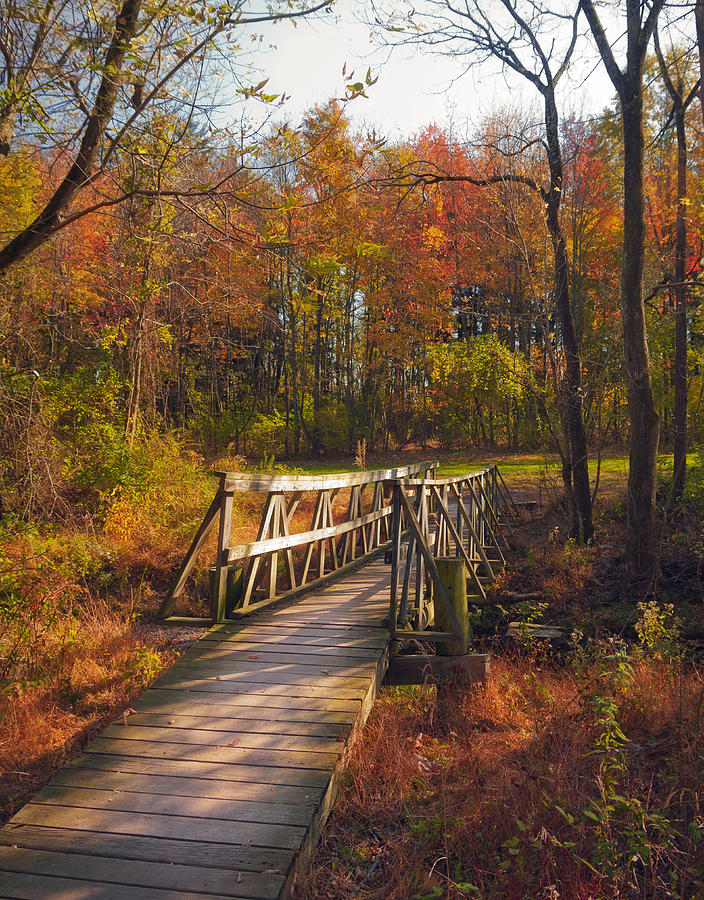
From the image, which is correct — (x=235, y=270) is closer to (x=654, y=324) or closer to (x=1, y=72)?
(x=654, y=324)

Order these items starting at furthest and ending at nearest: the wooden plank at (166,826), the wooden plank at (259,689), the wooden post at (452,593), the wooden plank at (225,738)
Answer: the wooden post at (452,593) < the wooden plank at (259,689) < the wooden plank at (225,738) < the wooden plank at (166,826)

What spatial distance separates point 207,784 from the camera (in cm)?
322

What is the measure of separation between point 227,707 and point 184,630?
3617 millimetres

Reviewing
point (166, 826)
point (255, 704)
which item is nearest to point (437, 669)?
point (255, 704)

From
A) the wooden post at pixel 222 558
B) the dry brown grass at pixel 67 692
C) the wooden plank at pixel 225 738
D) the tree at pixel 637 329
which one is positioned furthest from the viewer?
the tree at pixel 637 329

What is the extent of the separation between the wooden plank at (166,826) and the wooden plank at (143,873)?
0.58ft

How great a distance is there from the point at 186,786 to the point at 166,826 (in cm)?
31

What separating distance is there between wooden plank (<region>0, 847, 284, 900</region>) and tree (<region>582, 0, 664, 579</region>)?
23.1 feet

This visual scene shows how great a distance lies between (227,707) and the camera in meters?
4.03

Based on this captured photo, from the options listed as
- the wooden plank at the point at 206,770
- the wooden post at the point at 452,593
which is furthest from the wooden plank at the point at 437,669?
the wooden plank at the point at 206,770

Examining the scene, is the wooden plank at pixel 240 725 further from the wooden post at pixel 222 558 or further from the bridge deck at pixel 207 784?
the wooden post at pixel 222 558

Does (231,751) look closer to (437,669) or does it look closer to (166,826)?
(166,826)

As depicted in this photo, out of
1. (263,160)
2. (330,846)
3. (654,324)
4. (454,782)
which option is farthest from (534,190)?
(330,846)

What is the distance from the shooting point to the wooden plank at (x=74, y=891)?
2449mm
